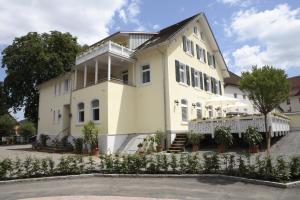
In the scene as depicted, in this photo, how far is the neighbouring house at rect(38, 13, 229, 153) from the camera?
20438 millimetres

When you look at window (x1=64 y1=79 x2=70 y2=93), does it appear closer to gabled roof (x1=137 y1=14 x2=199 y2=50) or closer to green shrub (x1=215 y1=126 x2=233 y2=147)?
gabled roof (x1=137 y1=14 x2=199 y2=50)

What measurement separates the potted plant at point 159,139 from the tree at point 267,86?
8.60 meters

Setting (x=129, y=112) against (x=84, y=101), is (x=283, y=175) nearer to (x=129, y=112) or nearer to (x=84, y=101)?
(x=129, y=112)

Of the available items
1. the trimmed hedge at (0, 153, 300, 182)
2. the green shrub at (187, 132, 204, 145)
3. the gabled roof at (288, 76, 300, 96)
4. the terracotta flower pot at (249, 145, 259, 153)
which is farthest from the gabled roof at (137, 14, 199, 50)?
the gabled roof at (288, 76, 300, 96)

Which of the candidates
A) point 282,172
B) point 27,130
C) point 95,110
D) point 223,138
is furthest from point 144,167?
point 27,130

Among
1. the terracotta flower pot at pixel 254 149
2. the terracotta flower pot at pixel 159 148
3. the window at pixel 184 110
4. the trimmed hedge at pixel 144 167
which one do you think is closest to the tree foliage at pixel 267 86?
the trimmed hedge at pixel 144 167

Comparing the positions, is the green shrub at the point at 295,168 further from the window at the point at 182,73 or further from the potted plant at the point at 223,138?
the window at the point at 182,73

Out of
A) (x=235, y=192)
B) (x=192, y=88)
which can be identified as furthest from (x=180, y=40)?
(x=235, y=192)

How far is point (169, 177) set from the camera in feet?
34.6

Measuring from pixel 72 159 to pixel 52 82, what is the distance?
2060cm

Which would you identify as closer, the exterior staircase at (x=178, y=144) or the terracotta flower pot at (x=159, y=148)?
the exterior staircase at (x=178, y=144)

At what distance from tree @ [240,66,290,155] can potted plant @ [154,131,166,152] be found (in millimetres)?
8603

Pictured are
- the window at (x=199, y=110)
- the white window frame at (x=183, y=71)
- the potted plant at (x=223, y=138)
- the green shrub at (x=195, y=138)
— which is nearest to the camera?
the potted plant at (x=223, y=138)

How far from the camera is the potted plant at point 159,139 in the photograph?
19.0m
